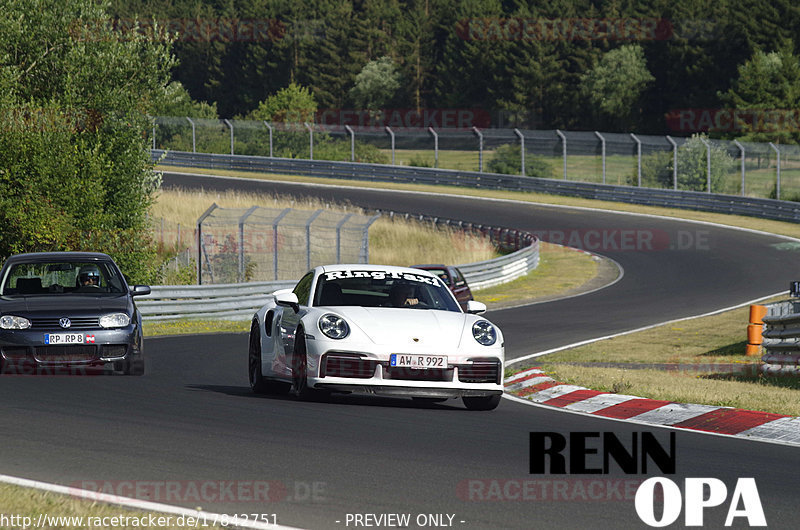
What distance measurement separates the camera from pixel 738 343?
20016 mm

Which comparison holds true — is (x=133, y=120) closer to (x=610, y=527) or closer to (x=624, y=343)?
(x=624, y=343)

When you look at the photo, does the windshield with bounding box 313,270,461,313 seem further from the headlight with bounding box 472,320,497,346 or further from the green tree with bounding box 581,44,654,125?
the green tree with bounding box 581,44,654,125

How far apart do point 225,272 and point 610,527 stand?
1030 inches

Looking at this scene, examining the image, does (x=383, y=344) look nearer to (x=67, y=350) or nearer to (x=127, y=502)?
(x=127, y=502)

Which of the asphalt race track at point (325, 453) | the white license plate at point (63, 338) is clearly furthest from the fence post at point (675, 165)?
the white license plate at point (63, 338)

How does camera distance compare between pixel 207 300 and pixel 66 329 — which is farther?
pixel 207 300

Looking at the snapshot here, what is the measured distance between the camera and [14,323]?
1268cm

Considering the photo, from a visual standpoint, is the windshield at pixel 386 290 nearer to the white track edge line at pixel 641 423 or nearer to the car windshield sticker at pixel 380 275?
the car windshield sticker at pixel 380 275

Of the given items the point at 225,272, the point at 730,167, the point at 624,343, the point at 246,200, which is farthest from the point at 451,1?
the point at 624,343

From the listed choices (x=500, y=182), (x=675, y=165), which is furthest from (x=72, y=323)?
(x=500, y=182)

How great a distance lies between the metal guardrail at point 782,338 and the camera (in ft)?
46.9

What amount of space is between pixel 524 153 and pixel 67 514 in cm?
5115

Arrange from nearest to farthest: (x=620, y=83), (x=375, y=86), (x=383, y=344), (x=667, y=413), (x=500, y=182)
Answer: (x=383, y=344) < (x=667, y=413) < (x=500, y=182) < (x=620, y=83) < (x=375, y=86)

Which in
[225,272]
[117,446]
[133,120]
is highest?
[133,120]
